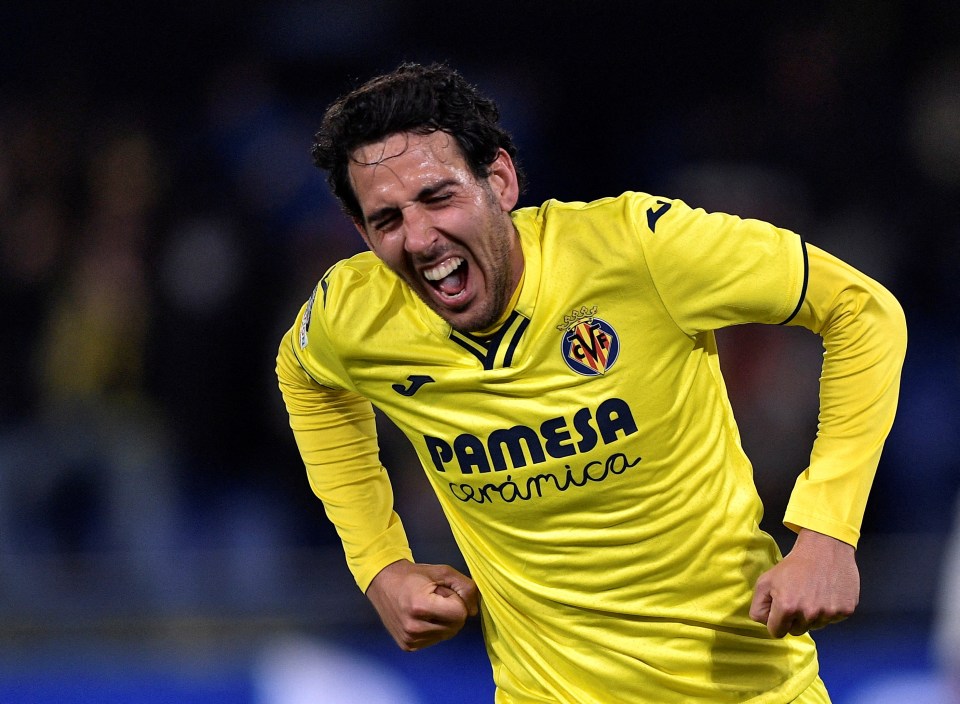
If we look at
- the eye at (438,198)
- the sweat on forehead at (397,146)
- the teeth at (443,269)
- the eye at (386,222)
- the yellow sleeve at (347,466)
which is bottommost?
the yellow sleeve at (347,466)

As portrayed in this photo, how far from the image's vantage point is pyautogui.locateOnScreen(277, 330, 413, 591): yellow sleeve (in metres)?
2.68

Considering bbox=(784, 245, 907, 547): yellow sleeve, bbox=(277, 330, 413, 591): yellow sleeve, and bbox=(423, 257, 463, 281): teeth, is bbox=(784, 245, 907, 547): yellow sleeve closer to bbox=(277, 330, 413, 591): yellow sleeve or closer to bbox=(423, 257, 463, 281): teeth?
bbox=(423, 257, 463, 281): teeth

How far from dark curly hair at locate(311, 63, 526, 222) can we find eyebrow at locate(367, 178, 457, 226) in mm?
81

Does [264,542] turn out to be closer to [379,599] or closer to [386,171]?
[379,599]

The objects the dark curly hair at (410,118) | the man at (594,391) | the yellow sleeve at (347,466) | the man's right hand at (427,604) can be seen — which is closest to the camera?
the man at (594,391)

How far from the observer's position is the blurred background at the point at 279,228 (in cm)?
510

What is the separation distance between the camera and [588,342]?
2242 millimetres

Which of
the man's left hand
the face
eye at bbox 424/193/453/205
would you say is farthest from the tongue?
the man's left hand

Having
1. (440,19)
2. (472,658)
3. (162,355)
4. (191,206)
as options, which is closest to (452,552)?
(472,658)

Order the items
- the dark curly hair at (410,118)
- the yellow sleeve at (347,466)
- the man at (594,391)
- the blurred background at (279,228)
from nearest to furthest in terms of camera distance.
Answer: the man at (594,391)
the dark curly hair at (410,118)
the yellow sleeve at (347,466)
the blurred background at (279,228)

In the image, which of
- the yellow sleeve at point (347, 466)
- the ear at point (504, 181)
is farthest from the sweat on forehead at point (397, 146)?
the yellow sleeve at point (347, 466)

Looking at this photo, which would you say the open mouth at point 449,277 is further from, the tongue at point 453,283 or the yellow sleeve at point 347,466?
the yellow sleeve at point 347,466

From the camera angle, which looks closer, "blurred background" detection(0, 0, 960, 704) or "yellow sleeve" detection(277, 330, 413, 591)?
"yellow sleeve" detection(277, 330, 413, 591)

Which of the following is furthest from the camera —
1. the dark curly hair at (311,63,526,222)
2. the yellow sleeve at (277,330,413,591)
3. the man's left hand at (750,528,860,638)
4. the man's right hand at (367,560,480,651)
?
the yellow sleeve at (277,330,413,591)
